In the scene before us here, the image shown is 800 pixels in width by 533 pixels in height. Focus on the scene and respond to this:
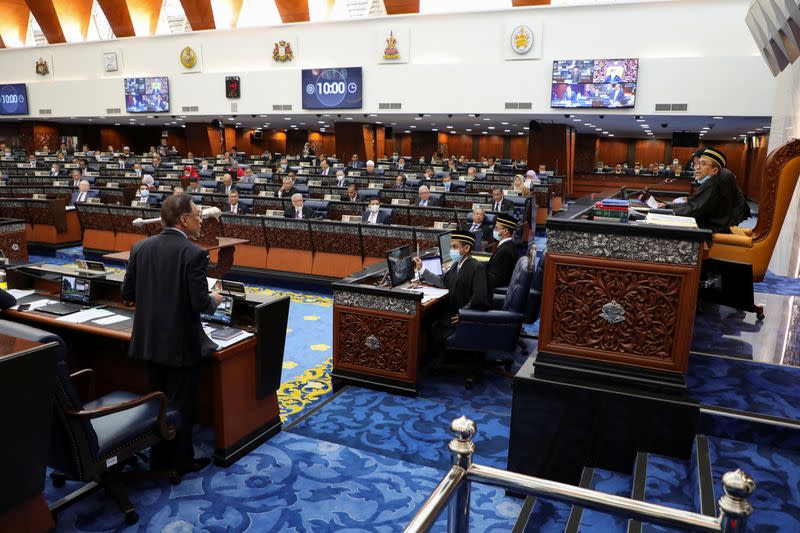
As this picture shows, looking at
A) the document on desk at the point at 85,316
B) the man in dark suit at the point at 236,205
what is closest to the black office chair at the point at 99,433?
the document on desk at the point at 85,316

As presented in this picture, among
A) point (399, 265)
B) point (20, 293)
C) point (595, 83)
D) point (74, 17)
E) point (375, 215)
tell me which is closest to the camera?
point (20, 293)

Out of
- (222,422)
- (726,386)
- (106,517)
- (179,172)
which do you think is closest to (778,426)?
(726,386)

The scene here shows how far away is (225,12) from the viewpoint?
66.4 ft

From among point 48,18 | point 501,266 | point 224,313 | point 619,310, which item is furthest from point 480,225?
point 48,18

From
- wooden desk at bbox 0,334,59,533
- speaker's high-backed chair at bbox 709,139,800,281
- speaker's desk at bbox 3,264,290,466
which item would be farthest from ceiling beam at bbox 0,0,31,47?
speaker's high-backed chair at bbox 709,139,800,281

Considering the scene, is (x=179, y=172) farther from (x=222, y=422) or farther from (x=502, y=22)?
(x=222, y=422)

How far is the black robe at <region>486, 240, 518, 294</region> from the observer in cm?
546

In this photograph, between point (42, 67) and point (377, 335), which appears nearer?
point (377, 335)

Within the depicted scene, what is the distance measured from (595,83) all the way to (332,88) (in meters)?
7.94

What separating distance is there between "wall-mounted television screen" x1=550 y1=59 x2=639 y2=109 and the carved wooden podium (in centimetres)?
1306

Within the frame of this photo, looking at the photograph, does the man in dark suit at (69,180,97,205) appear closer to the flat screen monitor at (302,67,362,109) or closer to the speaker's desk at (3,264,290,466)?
the speaker's desk at (3,264,290,466)

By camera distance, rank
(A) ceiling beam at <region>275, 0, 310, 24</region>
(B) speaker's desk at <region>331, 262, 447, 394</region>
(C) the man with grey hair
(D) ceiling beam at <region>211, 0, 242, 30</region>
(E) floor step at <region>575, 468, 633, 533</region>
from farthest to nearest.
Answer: (D) ceiling beam at <region>211, 0, 242, 30</region> → (A) ceiling beam at <region>275, 0, 310, 24</region> → (C) the man with grey hair → (B) speaker's desk at <region>331, 262, 447, 394</region> → (E) floor step at <region>575, 468, 633, 533</region>

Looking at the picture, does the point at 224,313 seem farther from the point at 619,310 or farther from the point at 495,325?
the point at 619,310

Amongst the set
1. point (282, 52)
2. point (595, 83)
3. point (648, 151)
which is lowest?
point (648, 151)
